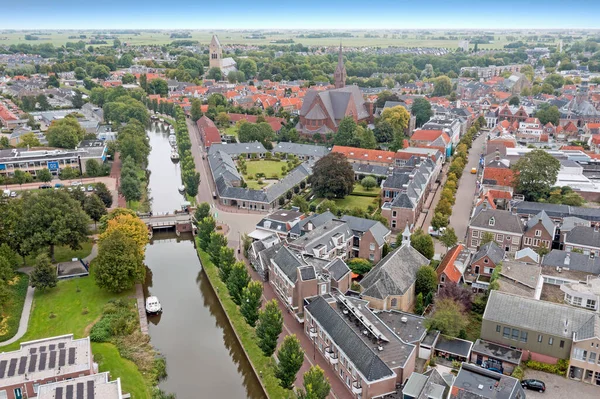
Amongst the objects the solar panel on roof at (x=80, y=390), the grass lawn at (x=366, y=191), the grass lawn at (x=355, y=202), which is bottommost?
the grass lawn at (x=355, y=202)

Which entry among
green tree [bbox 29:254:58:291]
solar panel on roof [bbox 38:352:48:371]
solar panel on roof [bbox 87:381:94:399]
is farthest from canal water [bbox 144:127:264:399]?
green tree [bbox 29:254:58:291]

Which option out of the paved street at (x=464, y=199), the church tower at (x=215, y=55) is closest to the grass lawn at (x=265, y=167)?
the paved street at (x=464, y=199)

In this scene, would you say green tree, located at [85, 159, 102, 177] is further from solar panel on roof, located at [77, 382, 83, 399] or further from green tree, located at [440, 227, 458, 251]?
green tree, located at [440, 227, 458, 251]

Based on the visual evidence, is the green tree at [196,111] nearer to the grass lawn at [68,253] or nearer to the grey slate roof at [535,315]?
the grass lawn at [68,253]

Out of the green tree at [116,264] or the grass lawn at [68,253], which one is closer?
the green tree at [116,264]

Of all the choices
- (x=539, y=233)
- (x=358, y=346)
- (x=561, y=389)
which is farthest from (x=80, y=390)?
(x=539, y=233)

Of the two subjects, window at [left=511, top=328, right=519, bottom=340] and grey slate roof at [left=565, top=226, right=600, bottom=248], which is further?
grey slate roof at [left=565, top=226, right=600, bottom=248]
